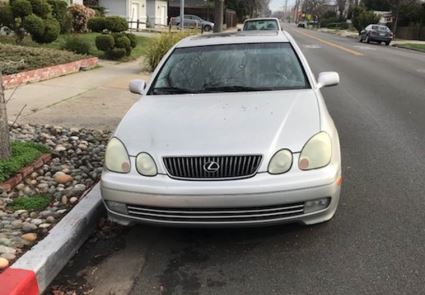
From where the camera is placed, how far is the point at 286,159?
3797mm

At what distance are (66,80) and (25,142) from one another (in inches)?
258

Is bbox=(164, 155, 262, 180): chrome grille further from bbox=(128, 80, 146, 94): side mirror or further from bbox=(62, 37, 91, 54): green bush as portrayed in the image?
bbox=(62, 37, 91, 54): green bush

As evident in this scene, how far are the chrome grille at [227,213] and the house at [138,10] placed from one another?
36.7 meters

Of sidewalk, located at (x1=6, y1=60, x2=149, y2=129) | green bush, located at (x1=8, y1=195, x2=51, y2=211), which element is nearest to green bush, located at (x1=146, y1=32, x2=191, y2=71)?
sidewalk, located at (x1=6, y1=60, x2=149, y2=129)

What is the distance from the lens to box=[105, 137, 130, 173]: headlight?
13.0 ft

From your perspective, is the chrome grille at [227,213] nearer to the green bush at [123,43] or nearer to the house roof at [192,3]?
the green bush at [123,43]

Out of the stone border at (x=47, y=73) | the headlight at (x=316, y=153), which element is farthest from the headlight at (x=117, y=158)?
the stone border at (x=47, y=73)

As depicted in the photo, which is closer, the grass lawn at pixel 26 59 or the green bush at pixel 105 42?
the grass lawn at pixel 26 59

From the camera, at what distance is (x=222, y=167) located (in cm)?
376

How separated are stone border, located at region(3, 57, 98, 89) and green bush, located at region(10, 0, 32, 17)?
2567 millimetres

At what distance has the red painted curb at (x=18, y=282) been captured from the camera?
3.26 meters

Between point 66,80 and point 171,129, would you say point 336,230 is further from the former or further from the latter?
point 66,80

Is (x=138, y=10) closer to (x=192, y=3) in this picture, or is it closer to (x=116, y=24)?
(x=116, y=24)

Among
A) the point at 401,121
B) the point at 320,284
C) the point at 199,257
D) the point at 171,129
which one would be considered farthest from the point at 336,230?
the point at 401,121
